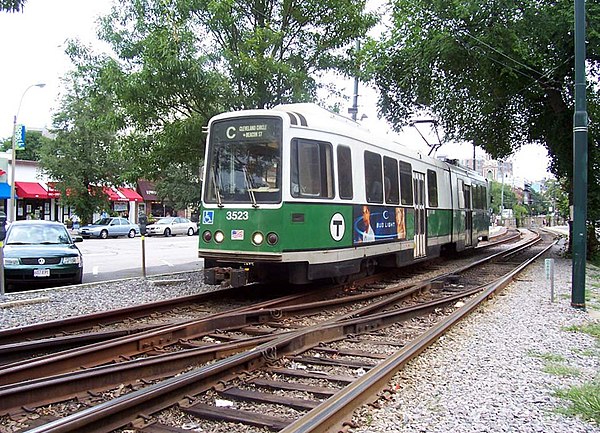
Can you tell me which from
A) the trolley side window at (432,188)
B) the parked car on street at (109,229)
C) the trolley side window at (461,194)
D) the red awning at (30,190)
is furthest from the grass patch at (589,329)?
the red awning at (30,190)

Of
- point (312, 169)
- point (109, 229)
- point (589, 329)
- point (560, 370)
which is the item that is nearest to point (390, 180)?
point (312, 169)

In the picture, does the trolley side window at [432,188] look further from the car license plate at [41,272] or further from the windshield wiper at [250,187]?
the car license plate at [41,272]

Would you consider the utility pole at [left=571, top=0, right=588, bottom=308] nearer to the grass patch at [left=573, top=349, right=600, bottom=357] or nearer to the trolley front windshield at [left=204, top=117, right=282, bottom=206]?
the grass patch at [left=573, top=349, right=600, bottom=357]

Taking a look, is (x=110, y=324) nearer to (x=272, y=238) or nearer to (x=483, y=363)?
(x=272, y=238)

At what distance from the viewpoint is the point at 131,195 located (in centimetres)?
4638

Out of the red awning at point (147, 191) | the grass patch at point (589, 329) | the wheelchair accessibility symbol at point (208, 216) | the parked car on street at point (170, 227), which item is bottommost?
the grass patch at point (589, 329)

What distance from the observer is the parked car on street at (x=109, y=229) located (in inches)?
1355

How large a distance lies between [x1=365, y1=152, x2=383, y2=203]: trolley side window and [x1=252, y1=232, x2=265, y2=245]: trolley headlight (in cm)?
278

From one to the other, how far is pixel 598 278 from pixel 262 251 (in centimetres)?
1088

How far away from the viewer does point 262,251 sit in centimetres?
903

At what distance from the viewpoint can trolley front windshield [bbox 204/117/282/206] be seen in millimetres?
9133

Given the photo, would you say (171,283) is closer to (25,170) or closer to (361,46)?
(361,46)

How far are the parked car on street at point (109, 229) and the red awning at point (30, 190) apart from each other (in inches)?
207

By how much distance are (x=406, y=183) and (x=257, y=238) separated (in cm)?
549
